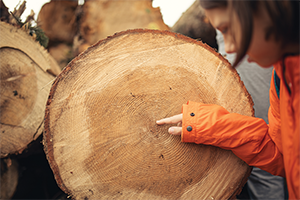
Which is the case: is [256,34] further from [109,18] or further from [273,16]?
[109,18]

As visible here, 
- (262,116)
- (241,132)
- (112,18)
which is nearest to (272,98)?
(241,132)

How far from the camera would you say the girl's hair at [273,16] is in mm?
518

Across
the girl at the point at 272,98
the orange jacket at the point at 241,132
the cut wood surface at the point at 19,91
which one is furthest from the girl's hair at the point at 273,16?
the cut wood surface at the point at 19,91

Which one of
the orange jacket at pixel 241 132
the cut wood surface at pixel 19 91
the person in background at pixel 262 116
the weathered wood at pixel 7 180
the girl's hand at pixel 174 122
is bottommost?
the person in background at pixel 262 116

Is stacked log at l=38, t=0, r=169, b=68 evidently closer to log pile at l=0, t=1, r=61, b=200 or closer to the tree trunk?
the tree trunk

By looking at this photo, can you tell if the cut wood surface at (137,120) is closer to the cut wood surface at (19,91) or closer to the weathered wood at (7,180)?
the cut wood surface at (19,91)

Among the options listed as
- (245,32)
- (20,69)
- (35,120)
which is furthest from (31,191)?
(245,32)

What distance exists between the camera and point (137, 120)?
3.32 ft

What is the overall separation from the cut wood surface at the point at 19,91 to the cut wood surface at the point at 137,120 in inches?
19.9

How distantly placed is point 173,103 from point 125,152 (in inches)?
15.8

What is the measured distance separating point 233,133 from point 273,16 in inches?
22.9

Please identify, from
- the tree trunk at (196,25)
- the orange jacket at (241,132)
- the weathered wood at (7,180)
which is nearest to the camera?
the orange jacket at (241,132)

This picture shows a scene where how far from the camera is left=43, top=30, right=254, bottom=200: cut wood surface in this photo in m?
0.97

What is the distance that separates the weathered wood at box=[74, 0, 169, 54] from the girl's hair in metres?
1.71
